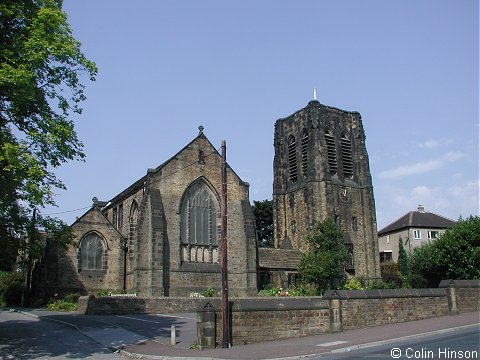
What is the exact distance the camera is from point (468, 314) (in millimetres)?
23828

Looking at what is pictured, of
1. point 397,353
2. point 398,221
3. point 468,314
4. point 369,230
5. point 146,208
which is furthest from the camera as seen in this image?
point 398,221

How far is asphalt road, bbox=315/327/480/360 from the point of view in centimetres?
1184

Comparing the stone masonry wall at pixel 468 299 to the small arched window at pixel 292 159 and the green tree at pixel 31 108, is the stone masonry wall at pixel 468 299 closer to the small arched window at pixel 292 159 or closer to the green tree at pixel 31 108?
the green tree at pixel 31 108

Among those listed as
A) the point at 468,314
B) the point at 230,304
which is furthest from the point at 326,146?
the point at 230,304

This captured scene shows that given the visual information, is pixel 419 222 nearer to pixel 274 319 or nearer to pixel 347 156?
pixel 347 156

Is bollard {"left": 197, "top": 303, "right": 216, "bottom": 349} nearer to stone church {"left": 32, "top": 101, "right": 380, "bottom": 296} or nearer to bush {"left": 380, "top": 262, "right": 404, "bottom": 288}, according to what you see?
stone church {"left": 32, "top": 101, "right": 380, "bottom": 296}

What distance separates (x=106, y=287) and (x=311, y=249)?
17602mm

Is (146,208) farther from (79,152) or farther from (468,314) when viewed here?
(468,314)

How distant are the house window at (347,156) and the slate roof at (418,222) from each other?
1627 centimetres

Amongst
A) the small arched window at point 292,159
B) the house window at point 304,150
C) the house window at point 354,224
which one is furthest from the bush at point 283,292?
the small arched window at point 292,159

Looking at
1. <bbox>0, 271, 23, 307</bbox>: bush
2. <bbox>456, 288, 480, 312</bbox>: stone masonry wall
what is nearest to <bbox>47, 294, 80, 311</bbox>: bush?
<bbox>0, 271, 23, 307</bbox>: bush

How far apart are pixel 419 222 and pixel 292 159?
21.5 meters

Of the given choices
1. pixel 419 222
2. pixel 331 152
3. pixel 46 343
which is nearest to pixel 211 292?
pixel 46 343

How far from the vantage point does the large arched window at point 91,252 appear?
3497 centimetres
